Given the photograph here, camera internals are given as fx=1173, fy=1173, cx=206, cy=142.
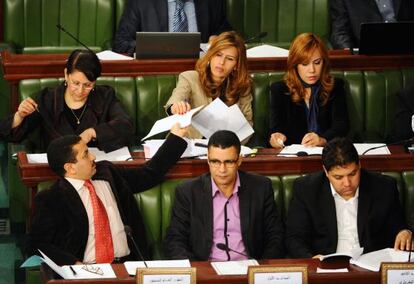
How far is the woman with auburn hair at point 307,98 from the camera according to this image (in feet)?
15.8

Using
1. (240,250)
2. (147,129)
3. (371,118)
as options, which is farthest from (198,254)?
(371,118)

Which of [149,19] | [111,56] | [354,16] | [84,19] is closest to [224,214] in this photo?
[111,56]

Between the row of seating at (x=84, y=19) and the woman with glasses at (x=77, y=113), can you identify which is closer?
the woman with glasses at (x=77, y=113)

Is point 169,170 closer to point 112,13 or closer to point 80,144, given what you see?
point 80,144

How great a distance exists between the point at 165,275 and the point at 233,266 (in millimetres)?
355

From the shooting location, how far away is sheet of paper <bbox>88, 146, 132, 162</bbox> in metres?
4.37

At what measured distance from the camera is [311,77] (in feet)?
15.9

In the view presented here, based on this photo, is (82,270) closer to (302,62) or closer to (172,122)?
(172,122)

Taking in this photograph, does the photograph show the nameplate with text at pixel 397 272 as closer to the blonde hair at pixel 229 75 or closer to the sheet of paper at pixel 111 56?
the blonde hair at pixel 229 75

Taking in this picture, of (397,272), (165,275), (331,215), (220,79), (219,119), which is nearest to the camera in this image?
(165,275)

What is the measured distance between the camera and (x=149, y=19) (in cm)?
561

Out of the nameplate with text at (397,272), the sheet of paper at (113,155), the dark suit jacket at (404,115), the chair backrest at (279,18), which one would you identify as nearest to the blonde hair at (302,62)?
the dark suit jacket at (404,115)

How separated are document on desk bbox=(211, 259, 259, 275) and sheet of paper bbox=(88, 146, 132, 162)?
2.65ft

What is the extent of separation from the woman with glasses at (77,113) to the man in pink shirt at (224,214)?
1.86 feet
